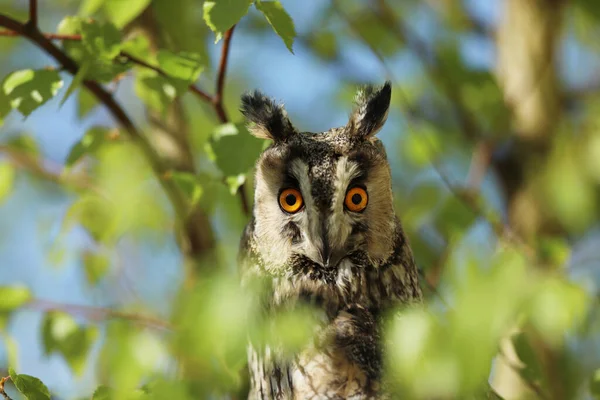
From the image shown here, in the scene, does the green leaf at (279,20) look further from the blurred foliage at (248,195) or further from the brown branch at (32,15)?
the brown branch at (32,15)

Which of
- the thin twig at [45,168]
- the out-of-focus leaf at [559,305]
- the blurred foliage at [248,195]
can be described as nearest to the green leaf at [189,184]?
the blurred foliage at [248,195]

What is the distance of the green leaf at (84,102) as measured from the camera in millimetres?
2330

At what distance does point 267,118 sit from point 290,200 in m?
0.27

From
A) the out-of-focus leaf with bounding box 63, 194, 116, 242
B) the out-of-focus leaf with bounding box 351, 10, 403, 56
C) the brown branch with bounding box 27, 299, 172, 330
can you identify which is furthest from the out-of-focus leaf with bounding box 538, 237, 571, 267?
the out-of-focus leaf with bounding box 63, 194, 116, 242

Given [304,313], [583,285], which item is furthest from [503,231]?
[304,313]

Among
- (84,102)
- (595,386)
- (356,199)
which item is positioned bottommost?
(595,386)

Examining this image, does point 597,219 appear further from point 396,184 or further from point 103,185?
point 103,185

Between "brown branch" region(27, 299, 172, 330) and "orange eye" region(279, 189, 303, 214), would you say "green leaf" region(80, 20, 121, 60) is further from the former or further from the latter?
"brown branch" region(27, 299, 172, 330)

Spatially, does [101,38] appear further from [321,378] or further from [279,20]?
[321,378]

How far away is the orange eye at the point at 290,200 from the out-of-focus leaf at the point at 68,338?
69 cm

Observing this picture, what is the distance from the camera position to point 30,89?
1.77m

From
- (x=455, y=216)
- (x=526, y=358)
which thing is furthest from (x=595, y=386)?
(x=455, y=216)

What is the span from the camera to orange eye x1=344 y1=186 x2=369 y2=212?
212 cm

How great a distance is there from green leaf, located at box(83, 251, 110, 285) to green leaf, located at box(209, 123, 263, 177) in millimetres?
991
